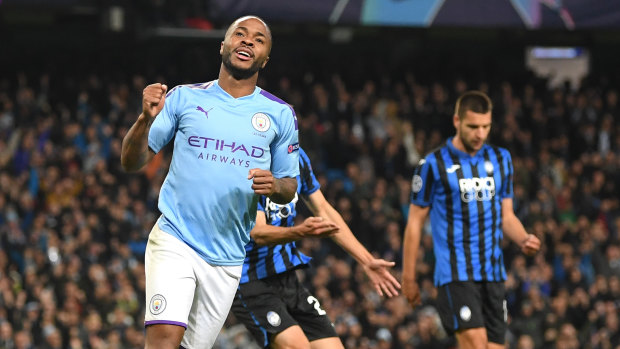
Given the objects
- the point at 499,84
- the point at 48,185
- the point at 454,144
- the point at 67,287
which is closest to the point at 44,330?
the point at 67,287

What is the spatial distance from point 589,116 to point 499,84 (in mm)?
2186

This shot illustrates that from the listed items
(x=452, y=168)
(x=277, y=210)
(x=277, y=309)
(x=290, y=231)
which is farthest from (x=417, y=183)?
(x=290, y=231)

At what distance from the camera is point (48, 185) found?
17.9 m

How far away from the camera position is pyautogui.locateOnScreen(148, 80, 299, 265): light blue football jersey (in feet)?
18.3

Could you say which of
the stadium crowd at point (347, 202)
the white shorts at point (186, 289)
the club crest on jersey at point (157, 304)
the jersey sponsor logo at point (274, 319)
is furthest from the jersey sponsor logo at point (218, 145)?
the stadium crowd at point (347, 202)

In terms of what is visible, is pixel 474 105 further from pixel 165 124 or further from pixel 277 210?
pixel 165 124

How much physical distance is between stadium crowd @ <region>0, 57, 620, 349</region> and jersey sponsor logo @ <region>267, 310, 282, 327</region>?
25.8 ft

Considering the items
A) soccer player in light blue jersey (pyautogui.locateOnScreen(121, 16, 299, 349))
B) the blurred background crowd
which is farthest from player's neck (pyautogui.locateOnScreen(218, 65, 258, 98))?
the blurred background crowd

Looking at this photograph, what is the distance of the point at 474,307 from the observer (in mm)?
7910

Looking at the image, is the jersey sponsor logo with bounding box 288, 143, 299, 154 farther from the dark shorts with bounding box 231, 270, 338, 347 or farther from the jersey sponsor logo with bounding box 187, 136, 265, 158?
the dark shorts with bounding box 231, 270, 338, 347

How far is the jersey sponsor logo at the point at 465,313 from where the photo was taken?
7.88m

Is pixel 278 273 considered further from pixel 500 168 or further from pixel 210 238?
pixel 500 168

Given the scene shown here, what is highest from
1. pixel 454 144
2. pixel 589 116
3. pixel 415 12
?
pixel 415 12

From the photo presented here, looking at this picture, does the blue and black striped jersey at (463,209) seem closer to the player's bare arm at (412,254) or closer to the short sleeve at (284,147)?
the player's bare arm at (412,254)
